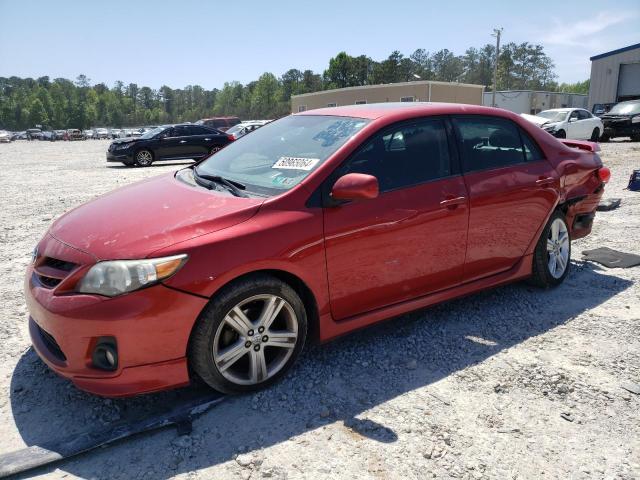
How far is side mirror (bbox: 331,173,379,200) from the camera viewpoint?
2.77 metres

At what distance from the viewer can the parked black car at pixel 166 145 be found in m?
16.5

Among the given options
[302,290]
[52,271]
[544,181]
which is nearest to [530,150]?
[544,181]

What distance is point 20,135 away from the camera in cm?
7156

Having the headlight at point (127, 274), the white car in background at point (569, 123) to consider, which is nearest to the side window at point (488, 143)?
the headlight at point (127, 274)

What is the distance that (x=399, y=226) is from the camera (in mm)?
3158

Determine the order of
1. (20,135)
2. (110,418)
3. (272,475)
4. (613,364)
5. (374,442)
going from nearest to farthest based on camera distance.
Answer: (272,475) < (374,442) < (110,418) < (613,364) < (20,135)

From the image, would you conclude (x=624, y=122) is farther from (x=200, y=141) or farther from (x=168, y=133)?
(x=168, y=133)

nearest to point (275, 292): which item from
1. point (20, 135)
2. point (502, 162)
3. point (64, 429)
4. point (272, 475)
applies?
point (272, 475)

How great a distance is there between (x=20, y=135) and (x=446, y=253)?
271 feet

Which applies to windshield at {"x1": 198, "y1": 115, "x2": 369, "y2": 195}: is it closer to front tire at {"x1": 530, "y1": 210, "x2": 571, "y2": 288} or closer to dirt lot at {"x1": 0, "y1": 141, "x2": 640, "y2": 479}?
dirt lot at {"x1": 0, "y1": 141, "x2": 640, "y2": 479}

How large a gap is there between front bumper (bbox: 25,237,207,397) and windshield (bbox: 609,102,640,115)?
2332 cm

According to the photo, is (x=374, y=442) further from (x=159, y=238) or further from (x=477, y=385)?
(x=159, y=238)

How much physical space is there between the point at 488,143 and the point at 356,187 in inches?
61.6

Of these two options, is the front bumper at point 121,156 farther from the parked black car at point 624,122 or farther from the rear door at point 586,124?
the parked black car at point 624,122
